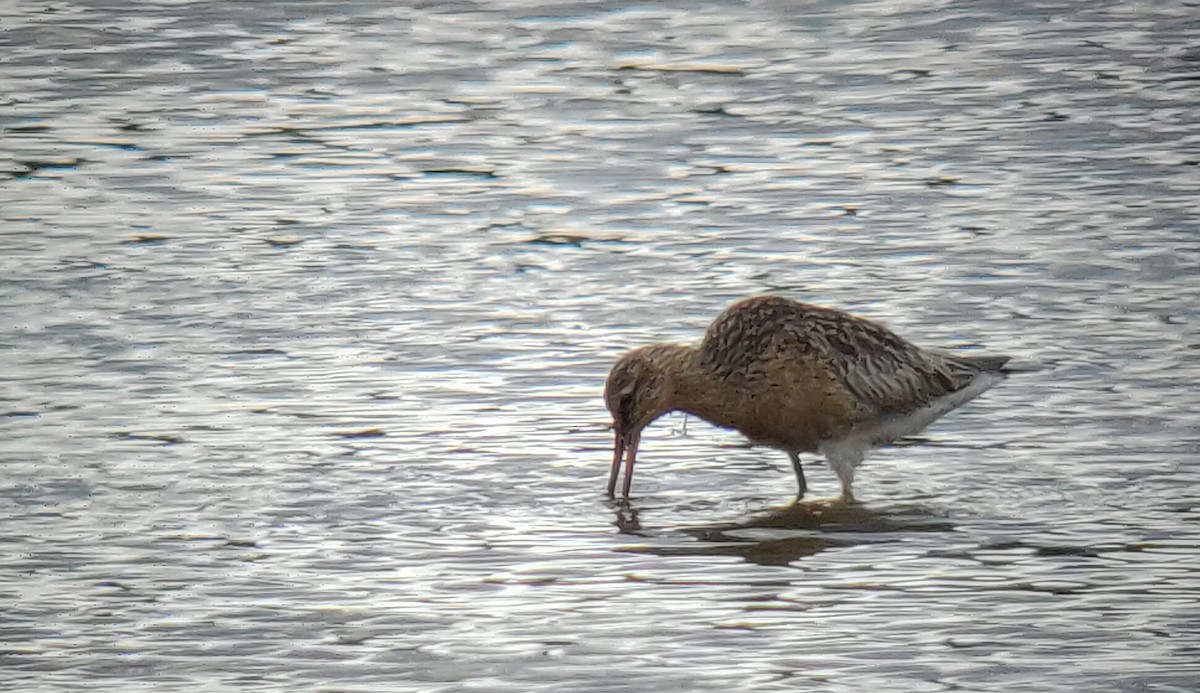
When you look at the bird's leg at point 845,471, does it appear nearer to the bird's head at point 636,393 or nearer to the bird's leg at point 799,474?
the bird's leg at point 799,474

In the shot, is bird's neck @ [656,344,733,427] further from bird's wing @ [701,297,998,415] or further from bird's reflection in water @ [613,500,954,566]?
bird's reflection in water @ [613,500,954,566]

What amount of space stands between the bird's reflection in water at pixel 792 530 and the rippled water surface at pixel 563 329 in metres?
0.03

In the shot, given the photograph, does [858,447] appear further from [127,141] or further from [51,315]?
[127,141]

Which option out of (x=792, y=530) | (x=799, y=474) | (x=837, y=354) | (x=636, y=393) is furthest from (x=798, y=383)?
(x=792, y=530)

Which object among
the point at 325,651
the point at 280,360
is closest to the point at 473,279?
the point at 280,360

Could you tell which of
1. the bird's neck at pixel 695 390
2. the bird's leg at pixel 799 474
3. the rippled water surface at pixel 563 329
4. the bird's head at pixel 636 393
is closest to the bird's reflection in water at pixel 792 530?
the rippled water surface at pixel 563 329

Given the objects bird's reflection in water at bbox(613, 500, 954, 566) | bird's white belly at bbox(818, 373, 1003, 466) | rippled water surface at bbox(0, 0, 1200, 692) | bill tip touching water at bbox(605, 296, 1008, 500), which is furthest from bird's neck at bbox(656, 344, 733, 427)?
bird's reflection in water at bbox(613, 500, 954, 566)

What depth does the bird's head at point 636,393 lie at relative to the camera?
9.56 metres

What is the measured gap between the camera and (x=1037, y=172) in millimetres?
14094

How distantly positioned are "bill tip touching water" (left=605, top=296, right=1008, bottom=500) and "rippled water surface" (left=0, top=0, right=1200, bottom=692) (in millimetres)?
226

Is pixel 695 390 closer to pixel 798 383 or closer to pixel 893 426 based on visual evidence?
pixel 798 383

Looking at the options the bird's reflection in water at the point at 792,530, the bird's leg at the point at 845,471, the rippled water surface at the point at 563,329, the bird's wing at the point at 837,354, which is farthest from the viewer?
the bird's wing at the point at 837,354

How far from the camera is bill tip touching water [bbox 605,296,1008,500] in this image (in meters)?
9.62

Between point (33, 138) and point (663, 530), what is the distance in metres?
8.22
